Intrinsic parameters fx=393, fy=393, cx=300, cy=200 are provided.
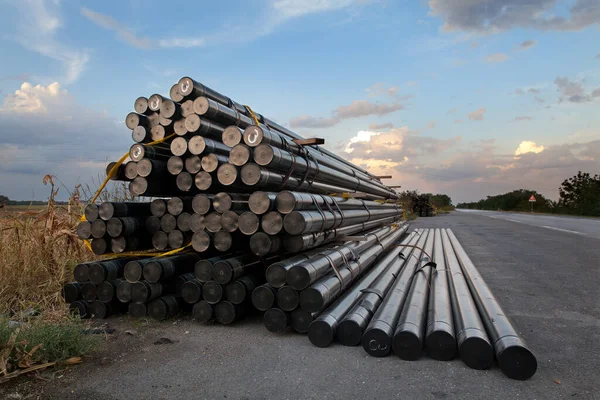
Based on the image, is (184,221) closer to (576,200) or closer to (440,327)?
(440,327)

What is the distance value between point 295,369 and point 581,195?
55378 millimetres

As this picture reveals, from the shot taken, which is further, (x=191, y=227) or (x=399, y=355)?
(x=191, y=227)

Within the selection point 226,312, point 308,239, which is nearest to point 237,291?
point 226,312

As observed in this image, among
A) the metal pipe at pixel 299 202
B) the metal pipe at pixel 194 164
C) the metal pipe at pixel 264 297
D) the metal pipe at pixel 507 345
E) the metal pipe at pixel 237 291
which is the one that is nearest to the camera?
the metal pipe at pixel 507 345

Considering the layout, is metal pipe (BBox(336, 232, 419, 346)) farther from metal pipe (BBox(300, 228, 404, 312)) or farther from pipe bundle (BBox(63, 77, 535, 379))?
metal pipe (BBox(300, 228, 404, 312))

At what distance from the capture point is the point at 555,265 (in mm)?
8242

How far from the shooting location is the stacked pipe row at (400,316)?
10.8 ft

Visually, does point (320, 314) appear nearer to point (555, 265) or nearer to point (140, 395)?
point (140, 395)

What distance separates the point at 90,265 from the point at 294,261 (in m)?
2.54

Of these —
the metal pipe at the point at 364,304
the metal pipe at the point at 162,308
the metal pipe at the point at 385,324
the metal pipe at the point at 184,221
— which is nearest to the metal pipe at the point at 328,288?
the metal pipe at the point at 364,304

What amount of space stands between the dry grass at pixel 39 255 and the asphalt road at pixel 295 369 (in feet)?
4.42

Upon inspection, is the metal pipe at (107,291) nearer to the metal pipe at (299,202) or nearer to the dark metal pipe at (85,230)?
the dark metal pipe at (85,230)

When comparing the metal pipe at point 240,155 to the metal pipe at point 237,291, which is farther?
the metal pipe at point 240,155

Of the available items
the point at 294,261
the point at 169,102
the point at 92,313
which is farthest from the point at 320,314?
the point at 169,102
